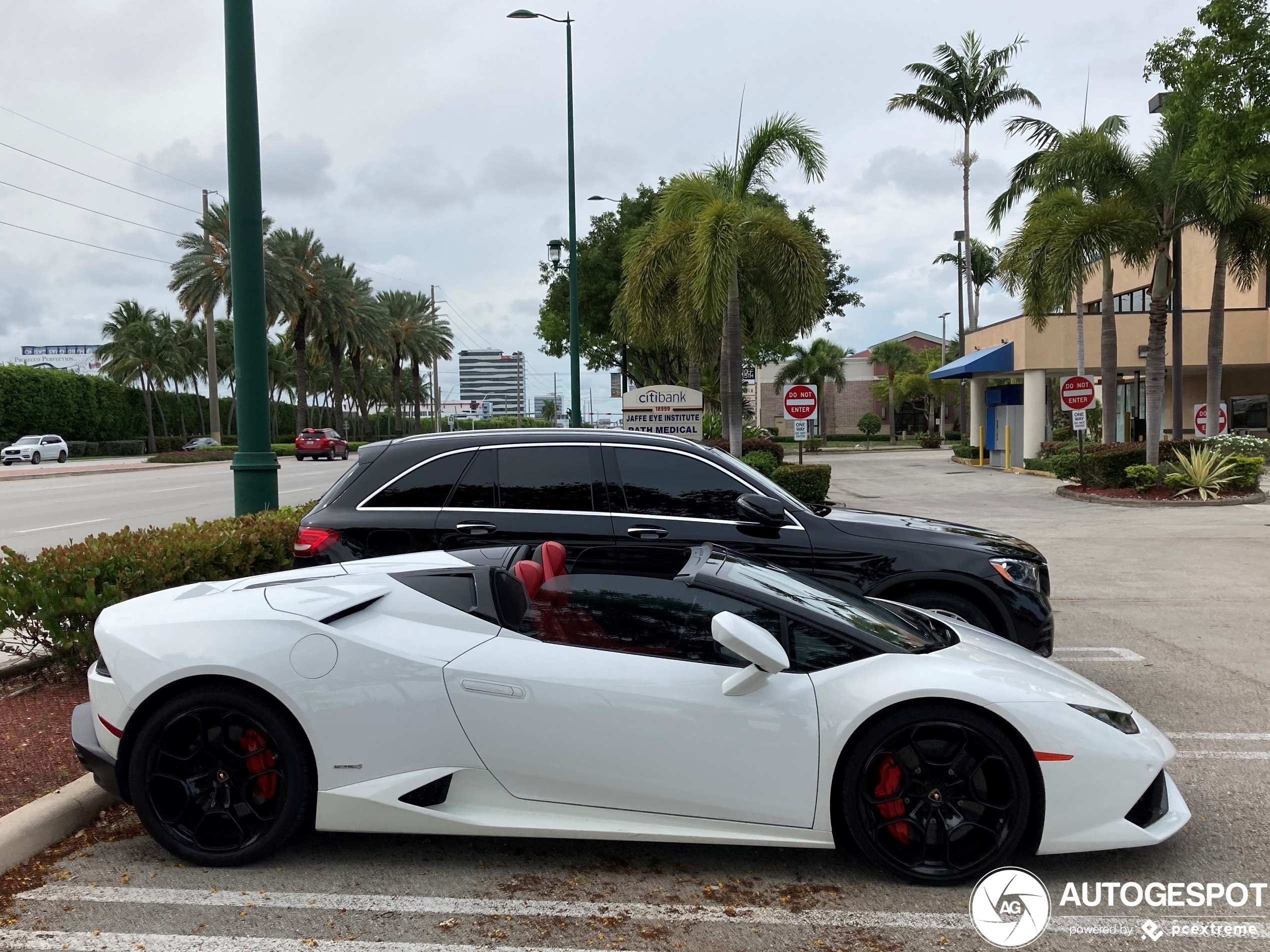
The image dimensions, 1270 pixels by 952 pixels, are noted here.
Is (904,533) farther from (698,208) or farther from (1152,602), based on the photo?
(698,208)

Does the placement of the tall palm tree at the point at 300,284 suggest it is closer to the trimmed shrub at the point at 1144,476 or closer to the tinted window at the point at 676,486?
the trimmed shrub at the point at 1144,476

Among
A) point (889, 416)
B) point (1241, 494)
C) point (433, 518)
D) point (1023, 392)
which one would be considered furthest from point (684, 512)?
point (889, 416)

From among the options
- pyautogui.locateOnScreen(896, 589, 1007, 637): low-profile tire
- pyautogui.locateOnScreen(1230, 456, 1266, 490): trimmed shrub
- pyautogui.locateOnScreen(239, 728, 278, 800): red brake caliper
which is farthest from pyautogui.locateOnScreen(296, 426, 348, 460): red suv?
pyautogui.locateOnScreen(239, 728, 278, 800): red brake caliper

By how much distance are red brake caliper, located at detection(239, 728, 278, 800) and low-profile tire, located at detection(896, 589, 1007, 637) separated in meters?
3.49

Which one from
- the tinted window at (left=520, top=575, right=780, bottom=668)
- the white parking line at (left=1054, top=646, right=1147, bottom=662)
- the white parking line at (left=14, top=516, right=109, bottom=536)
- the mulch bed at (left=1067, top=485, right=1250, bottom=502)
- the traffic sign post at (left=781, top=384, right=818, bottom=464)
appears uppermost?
the traffic sign post at (left=781, top=384, right=818, bottom=464)

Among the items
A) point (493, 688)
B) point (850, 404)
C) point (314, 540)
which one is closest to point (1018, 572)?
point (493, 688)

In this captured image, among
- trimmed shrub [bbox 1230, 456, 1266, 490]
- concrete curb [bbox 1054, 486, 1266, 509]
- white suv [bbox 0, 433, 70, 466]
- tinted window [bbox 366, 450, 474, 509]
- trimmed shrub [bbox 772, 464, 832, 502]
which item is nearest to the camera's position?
tinted window [bbox 366, 450, 474, 509]

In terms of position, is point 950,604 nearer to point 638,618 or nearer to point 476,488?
point 638,618

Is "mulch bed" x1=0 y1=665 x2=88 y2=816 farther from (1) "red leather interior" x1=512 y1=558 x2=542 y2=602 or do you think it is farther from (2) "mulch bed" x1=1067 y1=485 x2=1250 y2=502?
(2) "mulch bed" x1=1067 y1=485 x2=1250 y2=502

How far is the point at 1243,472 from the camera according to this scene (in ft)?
64.5

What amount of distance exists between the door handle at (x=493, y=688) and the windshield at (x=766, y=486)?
2.71m

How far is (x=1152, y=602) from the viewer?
30.6ft

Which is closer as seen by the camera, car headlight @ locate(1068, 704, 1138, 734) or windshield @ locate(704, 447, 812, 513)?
car headlight @ locate(1068, 704, 1138, 734)

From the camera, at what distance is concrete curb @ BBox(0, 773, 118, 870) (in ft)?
11.8
